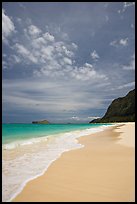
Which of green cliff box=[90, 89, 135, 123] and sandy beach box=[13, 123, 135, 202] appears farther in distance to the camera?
green cliff box=[90, 89, 135, 123]

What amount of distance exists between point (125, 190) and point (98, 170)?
147 centimetres

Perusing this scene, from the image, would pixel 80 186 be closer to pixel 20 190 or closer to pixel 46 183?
pixel 46 183

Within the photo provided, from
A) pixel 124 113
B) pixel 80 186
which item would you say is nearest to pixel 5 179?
pixel 80 186

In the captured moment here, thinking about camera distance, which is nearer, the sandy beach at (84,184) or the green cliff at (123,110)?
the sandy beach at (84,184)

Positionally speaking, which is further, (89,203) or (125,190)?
(125,190)

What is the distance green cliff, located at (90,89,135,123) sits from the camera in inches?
3558

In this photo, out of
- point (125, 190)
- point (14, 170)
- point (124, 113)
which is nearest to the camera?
point (125, 190)

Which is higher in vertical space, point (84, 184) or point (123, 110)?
point (123, 110)

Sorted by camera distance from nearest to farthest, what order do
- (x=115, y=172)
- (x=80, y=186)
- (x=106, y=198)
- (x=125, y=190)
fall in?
(x=106, y=198), (x=125, y=190), (x=80, y=186), (x=115, y=172)

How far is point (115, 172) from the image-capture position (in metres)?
4.86

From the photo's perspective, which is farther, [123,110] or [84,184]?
[123,110]

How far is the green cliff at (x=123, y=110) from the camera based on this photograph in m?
90.4

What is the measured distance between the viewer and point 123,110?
320 ft

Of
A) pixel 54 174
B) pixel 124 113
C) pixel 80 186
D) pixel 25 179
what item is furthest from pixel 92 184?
pixel 124 113
